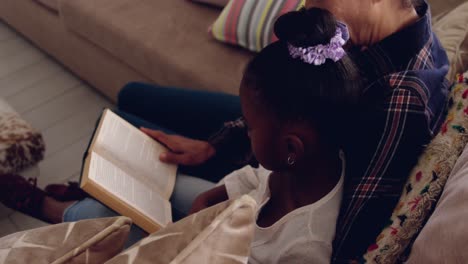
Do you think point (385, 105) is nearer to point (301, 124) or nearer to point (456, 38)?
point (301, 124)

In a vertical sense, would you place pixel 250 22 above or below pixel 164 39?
above

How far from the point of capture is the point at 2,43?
2.51 metres

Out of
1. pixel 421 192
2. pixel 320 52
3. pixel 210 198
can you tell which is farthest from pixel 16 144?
pixel 421 192

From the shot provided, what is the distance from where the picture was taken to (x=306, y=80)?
27.3 inches

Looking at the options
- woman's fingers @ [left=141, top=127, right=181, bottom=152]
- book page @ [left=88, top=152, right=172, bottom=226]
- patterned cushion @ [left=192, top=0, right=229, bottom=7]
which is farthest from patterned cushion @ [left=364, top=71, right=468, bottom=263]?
patterned cushion @ [left=192, top=0, right=229, bottom=7]

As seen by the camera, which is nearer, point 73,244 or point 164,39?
point 73,244

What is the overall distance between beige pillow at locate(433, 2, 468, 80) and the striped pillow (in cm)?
46

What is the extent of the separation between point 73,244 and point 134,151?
622 mm

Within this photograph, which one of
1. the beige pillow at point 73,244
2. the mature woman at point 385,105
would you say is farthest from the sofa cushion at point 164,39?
the beige pillow at point 73,244

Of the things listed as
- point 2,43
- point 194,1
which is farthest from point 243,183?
point 2,43

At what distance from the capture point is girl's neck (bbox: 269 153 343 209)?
0.78 meters

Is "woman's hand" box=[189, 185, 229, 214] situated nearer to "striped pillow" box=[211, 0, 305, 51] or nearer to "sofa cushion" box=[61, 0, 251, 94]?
"sofa cushion" box=[61, 0, 251, 94]

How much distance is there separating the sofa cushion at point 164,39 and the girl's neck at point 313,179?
2.34 feet

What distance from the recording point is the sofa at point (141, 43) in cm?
157
